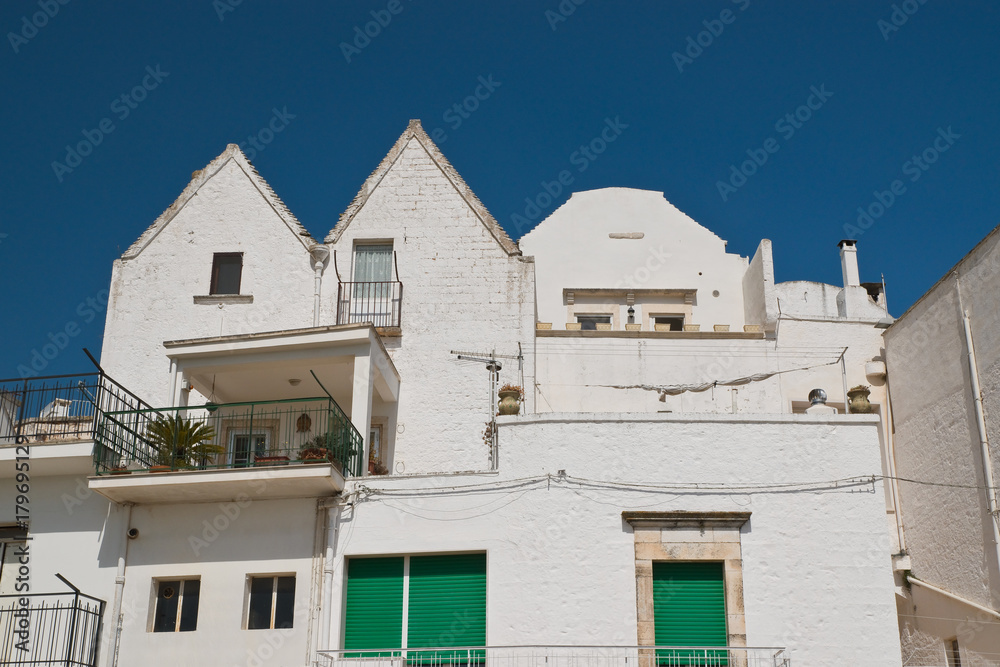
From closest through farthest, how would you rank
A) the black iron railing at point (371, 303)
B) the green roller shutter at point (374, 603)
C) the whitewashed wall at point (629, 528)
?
1. the whitewashed wall at point (629, 528)
2. the green roller shutter at point (374, 603)
3. the black iron railing at point (371, 303)

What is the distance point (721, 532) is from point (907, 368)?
685 centimetres

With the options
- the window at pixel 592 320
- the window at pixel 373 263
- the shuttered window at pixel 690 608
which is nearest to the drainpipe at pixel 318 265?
the window at pixel 373 263

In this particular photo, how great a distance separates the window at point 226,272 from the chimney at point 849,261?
50.8 ft

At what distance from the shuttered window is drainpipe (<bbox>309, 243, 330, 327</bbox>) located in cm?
890

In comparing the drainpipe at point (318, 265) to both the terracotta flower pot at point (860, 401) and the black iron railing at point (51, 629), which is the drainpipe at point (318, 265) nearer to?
the black iron railing at point (51, 629)

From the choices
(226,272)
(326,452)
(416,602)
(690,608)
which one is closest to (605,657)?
(690,608)

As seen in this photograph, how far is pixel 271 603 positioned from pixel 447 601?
9.14ft

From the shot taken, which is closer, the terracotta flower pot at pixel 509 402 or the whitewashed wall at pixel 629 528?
the whitewashed wall at pixel 629 528

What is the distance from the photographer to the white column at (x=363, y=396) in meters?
18.2

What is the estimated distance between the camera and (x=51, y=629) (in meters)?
17.3

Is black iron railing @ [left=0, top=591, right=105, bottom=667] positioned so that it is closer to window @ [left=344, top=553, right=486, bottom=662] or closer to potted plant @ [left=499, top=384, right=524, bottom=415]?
window @ [left=344, top=553, right=486, bottom=662]

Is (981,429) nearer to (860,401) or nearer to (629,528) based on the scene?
(860,401)

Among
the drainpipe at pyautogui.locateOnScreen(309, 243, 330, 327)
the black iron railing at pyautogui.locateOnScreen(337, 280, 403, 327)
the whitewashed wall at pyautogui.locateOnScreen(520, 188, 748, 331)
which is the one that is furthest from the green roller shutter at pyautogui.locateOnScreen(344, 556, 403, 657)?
the whitewashed wall at pyautogui.locateOnScreen(520, 188, 748, 331)

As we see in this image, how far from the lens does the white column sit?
59.6ft
